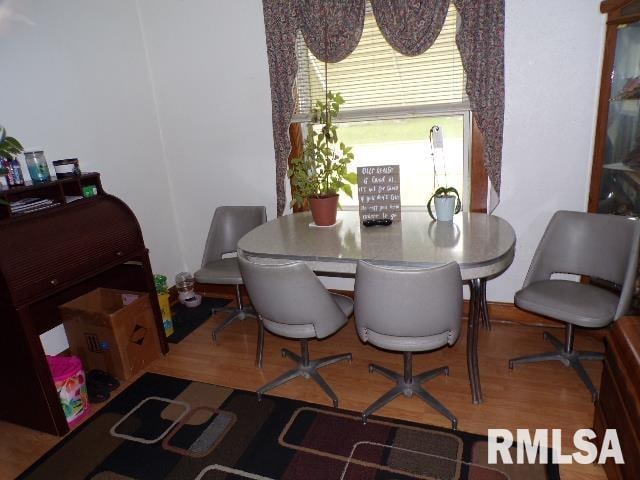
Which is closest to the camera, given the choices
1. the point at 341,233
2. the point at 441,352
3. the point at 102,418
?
the point at 102,418

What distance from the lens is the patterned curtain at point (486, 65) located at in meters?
2.54

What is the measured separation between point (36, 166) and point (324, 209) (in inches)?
64.6

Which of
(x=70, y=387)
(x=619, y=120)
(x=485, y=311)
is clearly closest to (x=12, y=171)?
(x=70, y=387)

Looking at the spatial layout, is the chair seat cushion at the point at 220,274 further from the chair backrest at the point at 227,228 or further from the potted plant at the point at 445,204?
the potted plant at the point at 445,204

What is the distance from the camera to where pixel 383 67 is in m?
2.95

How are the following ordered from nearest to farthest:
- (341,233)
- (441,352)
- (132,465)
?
(132,465)
(341,233)
(441,352)

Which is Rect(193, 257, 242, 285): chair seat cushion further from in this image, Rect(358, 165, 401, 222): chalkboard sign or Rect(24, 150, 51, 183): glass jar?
Rect(24, 150, 51, 183): glass jar

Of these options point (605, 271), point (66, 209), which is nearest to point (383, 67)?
point (605, 271)

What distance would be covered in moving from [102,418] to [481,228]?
2.35 meters

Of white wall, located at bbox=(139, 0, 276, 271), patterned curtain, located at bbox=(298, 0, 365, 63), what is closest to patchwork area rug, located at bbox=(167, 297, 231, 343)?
white wall, located at bbox=(139, 0, 276, 271)

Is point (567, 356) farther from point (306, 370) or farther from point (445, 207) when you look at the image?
point (306, 370)

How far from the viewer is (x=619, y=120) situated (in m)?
2.46

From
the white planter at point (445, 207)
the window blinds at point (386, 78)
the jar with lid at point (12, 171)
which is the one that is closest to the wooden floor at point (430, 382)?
the white planter at point (445, 207)

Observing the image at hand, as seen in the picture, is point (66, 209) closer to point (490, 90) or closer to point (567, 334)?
point (490, 90)
